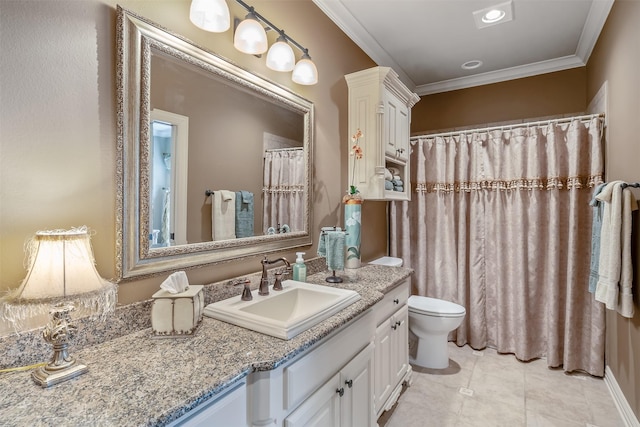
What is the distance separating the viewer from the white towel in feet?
5.95

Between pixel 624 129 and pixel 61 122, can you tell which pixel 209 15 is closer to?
pixel 61 122

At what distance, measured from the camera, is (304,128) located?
205cm

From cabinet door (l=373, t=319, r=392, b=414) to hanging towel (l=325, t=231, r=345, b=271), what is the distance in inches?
16.6

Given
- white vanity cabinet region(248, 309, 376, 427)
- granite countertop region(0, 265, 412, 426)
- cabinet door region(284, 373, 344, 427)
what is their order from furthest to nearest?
cabinet door region(284, 373, 344, 427), white vanity cabinet region(248, 309, 376, 427), granite countertop region(0, 265, 412, 426)

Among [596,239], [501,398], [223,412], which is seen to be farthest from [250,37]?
[501,398]

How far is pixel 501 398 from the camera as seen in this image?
219 centimetres

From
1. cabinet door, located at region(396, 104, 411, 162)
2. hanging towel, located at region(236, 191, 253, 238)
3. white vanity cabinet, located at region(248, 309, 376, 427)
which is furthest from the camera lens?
cabinet door, located at region(396, 104, 411, 162)

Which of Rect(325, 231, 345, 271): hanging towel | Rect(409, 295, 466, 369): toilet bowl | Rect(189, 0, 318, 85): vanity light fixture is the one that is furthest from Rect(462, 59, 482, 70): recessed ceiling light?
Rect(325, 231, 345, 271): hanging towel

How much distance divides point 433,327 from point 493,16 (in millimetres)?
2344

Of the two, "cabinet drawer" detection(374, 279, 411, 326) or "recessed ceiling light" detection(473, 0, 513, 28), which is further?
"recessed ceiling light" detection(473, 0, 513, 28)

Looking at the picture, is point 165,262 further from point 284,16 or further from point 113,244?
point 284,16

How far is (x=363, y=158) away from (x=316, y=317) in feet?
4.81

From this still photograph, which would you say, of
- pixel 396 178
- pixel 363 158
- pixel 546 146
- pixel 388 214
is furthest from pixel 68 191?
pixel 546 146

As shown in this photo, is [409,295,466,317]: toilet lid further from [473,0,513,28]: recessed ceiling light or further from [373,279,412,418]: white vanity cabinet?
[473,0,513,28]: recessed ceiling light
